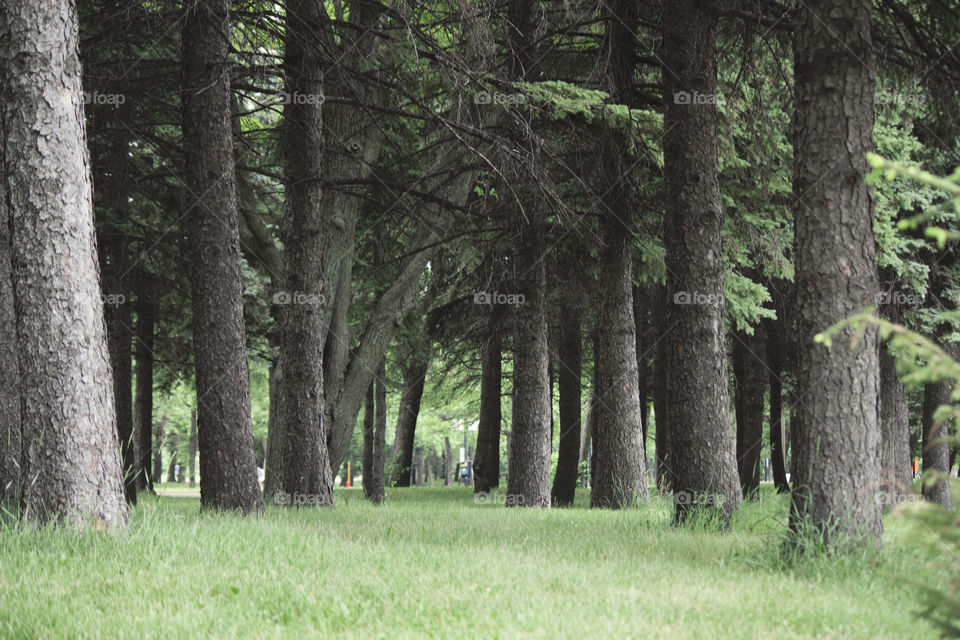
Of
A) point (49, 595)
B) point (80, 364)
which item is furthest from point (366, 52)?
point (49, 595)

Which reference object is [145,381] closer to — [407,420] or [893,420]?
[407,420]

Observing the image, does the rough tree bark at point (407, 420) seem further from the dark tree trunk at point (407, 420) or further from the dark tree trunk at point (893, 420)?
the dark tree trunk at point (893, 420)

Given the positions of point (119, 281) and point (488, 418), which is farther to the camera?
point (488, 418)

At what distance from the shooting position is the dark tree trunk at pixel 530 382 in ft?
45.2

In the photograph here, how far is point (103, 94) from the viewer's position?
11.8 metres

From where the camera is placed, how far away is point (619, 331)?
1321 centimetres
